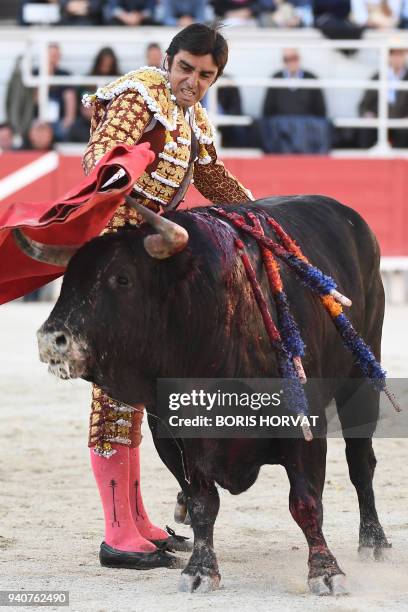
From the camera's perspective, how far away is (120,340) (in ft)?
10.3

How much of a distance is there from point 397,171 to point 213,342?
295 inches

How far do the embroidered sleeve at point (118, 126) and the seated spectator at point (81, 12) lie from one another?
8456mm

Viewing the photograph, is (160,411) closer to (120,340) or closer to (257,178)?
(120,340)

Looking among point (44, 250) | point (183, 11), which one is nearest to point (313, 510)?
point (44, 250)

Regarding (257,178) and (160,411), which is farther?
(257,178)

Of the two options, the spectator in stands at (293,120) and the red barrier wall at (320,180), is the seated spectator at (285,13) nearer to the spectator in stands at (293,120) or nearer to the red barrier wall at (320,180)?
the spectator in stands at (293,120)

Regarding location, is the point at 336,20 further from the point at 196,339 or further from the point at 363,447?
the point at 196,339

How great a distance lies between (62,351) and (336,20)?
8.68m

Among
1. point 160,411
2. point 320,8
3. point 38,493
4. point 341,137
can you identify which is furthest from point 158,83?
point 320,8

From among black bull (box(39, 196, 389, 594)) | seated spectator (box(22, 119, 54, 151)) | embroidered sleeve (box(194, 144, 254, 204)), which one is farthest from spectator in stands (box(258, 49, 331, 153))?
black bull (box(39, 196, 389, 594))

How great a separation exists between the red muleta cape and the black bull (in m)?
0.06

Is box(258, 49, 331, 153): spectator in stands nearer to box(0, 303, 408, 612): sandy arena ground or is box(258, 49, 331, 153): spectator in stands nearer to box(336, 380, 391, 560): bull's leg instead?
box(0, 303, 408, 612): sandy arena ground

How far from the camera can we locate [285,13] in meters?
11.7

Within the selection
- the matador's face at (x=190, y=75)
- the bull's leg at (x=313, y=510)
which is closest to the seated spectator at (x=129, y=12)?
the matador's face at (x=190, y=75)
